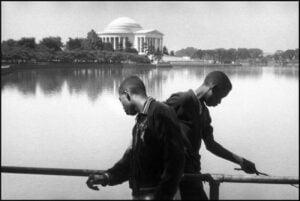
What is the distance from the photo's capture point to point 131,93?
89.8 inches

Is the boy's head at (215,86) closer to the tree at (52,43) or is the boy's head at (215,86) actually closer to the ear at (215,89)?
the ear at (215,89)

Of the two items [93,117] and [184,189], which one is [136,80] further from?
[93,117]

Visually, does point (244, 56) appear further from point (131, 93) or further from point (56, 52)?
point (131, 93)

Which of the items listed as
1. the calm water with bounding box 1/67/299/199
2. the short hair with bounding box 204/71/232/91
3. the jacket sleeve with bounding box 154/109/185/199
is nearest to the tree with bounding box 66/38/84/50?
the calm water with bounding box 1/67/299/199

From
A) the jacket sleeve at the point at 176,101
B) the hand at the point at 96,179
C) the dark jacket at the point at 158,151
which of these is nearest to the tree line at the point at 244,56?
the jacket sleeve at the point at 176,101

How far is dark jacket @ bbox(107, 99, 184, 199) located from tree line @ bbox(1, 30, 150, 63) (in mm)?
44919

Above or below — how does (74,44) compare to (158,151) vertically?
above

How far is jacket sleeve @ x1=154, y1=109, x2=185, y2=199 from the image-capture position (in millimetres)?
2088

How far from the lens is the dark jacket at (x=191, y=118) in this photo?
8.89 feet

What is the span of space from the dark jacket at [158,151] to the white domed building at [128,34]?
91514 mm

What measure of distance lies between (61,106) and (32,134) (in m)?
6.50

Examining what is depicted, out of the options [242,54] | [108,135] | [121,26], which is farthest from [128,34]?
[108,135]

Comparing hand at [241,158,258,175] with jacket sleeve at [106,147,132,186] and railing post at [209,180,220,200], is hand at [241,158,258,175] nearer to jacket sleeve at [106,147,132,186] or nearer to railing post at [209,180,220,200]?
railing post at [209,180,220,200]

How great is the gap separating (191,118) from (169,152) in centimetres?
69
